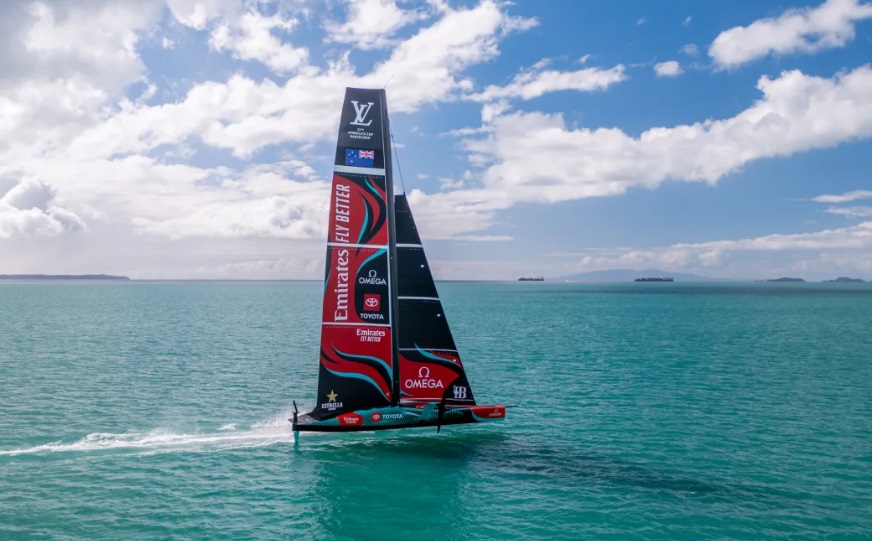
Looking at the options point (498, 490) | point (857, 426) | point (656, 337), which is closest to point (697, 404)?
point (857, 426)

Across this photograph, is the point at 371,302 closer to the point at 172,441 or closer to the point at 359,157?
the point at 359,157

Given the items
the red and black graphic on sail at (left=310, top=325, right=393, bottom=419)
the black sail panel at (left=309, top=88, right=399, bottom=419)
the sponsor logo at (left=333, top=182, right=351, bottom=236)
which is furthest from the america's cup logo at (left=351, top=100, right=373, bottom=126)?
the red and black graphic on sail at (left=310, top=325, right=393, bottom=419)

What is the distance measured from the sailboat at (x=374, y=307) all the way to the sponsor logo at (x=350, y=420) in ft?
0.15

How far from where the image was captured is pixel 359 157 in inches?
1076

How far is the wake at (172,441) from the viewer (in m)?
27.9

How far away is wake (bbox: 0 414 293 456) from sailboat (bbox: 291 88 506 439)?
11.5 ft

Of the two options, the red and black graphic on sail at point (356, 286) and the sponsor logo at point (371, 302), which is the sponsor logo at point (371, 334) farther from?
the sponsor logo at point (371, 302)

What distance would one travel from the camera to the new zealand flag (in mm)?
27188

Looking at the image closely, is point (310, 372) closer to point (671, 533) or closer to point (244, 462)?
point (244, 462)

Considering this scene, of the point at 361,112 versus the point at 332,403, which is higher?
the point at 361,112

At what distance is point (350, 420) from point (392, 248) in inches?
313

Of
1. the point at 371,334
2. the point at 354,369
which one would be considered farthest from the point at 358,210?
the point at 354,369

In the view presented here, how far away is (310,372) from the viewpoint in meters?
51.2

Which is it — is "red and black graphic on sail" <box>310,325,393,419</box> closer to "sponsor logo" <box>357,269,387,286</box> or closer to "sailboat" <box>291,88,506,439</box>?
"sailboat" <box>291,88,506,439</box>
